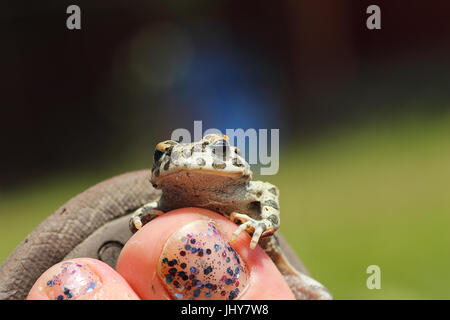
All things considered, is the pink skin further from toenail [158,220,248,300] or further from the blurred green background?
the blurred green background

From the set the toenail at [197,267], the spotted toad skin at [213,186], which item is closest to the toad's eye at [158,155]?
the spotted toad skin at [213,186]

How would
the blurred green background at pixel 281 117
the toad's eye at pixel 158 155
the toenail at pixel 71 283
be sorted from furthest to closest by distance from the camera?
the blurred green background at pixel 281 117
the toad's eye at pixel 158 155
the toenail at pixel 71 283

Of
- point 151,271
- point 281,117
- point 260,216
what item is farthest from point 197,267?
point 281,117

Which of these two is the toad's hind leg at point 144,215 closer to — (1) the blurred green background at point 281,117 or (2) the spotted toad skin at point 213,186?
(2) the spotted toad skin at point 213,186

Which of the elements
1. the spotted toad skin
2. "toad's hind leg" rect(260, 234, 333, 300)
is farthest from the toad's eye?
"toad's hind leg" rect(260, 234, 333, 300)

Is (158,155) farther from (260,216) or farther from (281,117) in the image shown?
(281,117)
